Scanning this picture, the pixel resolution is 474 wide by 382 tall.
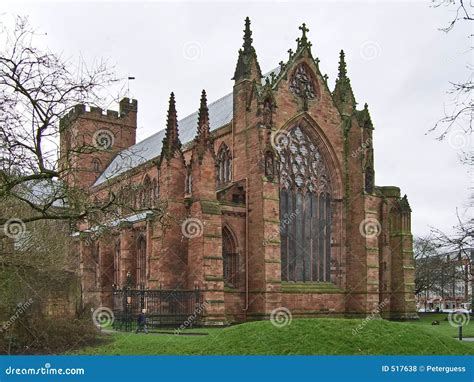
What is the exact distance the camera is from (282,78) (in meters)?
36.8

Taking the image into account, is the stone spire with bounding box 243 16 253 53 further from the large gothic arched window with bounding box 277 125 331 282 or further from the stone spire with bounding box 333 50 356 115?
the stone spire with bounding box 333 50 356 115

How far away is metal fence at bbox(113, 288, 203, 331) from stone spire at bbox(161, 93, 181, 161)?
7809 mm

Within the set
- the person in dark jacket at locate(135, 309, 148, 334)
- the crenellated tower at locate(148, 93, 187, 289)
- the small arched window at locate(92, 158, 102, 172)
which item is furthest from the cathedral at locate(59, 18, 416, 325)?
the small arched window at locate(92, 158, 102, 172)

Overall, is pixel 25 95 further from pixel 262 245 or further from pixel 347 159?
pixel 347 159

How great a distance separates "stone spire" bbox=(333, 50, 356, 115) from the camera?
40688 mm

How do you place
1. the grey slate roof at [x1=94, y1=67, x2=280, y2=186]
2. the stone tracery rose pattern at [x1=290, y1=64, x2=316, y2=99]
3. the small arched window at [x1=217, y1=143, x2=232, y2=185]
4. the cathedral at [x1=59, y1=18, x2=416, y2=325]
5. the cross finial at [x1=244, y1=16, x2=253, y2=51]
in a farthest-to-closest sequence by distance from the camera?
1. the grey slate roof at [x1=94, y1=67, x2=280, y2=186]
2. the small arched window at [x1=217, y1=143, x2=232, y2=185]
3. the stone tracery rose pattern at [x1=290, y1=64, x2=316, y2=99]
4. the cross finial at [x1=244, y1=16, x2=253, y2=51]
5. the cathedral at [x1=59, y1=18, x2=416, y2=325]

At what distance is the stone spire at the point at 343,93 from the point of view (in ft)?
133

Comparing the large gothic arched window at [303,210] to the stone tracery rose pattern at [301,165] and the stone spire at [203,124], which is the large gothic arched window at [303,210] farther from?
the stone spire at [203,124]

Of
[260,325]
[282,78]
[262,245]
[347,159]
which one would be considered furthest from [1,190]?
[347,159]

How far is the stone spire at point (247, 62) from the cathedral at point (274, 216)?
0.26 ft

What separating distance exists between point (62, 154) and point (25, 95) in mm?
2463

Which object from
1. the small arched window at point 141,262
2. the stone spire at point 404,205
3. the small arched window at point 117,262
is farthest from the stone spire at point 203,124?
the stone spire at point 404,205

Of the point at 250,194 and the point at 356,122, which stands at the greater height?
the point at 356,122

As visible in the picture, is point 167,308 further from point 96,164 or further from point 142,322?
point 96,164
